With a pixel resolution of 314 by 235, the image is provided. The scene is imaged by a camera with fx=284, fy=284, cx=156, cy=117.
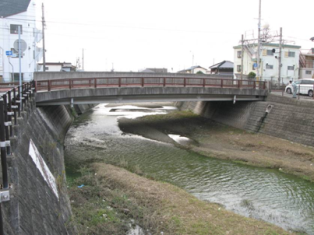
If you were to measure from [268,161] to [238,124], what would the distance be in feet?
38.1

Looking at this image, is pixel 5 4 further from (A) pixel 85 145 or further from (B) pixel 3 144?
(B) pixel 3 144

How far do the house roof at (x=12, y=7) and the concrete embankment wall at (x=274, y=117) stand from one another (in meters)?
30.0

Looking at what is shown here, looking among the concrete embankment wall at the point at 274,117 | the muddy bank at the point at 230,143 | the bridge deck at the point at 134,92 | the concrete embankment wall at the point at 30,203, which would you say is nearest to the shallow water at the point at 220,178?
the muddy bank at the point at 230,143

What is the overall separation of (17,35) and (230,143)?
32.2 m

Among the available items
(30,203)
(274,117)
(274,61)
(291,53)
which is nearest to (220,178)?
(30,203)

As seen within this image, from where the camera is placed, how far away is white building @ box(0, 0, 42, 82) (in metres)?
37.7

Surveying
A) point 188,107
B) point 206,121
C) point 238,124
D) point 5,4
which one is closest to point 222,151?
point 238,124

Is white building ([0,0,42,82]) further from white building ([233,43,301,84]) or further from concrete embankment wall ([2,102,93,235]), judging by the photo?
white building ([233,43,301,84])

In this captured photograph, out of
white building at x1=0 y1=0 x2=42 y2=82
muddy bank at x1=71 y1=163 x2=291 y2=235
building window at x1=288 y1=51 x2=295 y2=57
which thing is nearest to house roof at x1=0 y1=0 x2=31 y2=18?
white building at x1=0 y1=0 x2=42 y2=82

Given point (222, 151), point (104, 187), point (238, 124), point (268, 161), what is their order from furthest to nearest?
point (238, 124)
point (222, 151)
point (268, 161)
point (104, 187)

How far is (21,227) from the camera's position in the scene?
5270mm

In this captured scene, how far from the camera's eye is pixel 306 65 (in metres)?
56.3

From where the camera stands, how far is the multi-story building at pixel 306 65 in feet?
180

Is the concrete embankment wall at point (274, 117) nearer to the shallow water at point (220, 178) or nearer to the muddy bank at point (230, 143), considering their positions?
the muddy bank at point (230, 143)
